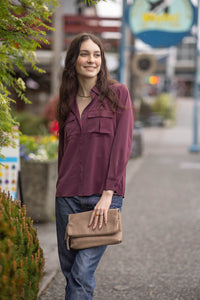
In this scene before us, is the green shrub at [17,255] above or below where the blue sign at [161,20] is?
below

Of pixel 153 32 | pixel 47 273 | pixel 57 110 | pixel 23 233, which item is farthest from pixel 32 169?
pixel 153 32

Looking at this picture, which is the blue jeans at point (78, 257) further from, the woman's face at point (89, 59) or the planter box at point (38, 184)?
the planter box at point (38, 184)

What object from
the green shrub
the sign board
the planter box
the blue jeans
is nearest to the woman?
the blue jeans

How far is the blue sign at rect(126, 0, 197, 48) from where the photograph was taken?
13.2 metres

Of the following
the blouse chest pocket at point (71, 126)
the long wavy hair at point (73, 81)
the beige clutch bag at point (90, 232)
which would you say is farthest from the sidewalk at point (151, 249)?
the long wavy hair at point (73, 81)

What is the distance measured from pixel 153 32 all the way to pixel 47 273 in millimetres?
9887

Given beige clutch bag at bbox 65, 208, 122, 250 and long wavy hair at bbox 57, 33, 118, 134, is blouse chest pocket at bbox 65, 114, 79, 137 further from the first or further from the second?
beige clutch bag at bbox 65, 208, 122, 250

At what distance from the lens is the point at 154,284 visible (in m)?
4.31

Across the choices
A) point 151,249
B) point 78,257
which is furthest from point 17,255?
point 151,249

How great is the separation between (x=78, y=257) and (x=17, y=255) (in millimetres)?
472

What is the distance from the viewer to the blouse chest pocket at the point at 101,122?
9.56ft

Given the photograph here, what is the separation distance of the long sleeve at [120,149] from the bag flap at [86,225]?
A: 17 centimetres

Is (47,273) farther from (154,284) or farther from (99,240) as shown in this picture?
(99,240)

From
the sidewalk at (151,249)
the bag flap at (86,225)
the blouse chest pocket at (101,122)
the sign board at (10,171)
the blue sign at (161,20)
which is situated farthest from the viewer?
the blue sign at (161,20)
